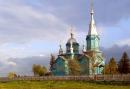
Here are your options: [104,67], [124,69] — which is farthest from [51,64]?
[124,69]

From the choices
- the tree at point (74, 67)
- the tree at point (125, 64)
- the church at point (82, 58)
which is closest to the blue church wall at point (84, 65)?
the church at point (82, 58)

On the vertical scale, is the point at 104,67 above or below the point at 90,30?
below

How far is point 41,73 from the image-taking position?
504 ft

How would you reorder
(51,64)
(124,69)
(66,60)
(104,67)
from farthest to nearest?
(51,64) < (66,60) < (104,67) < (124,69)

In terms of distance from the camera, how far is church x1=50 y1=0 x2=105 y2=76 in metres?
139

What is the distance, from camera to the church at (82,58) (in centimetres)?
13925

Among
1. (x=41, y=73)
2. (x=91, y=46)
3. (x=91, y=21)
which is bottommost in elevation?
(x=41, y=73)

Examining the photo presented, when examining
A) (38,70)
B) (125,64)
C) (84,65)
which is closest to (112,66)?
(125,64)

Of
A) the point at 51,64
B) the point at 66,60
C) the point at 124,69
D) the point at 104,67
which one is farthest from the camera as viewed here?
the point at 51,64

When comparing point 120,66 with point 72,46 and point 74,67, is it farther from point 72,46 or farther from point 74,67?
point 72,46

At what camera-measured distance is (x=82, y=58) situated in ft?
492

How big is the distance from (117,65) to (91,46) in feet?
87.0

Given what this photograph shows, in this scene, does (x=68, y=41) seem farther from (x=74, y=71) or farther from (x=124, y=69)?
(x=124, y=69)

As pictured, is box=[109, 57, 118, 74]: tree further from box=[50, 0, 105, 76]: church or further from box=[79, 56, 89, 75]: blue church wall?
box=[79, 56, 89, 75]: blue church wall
